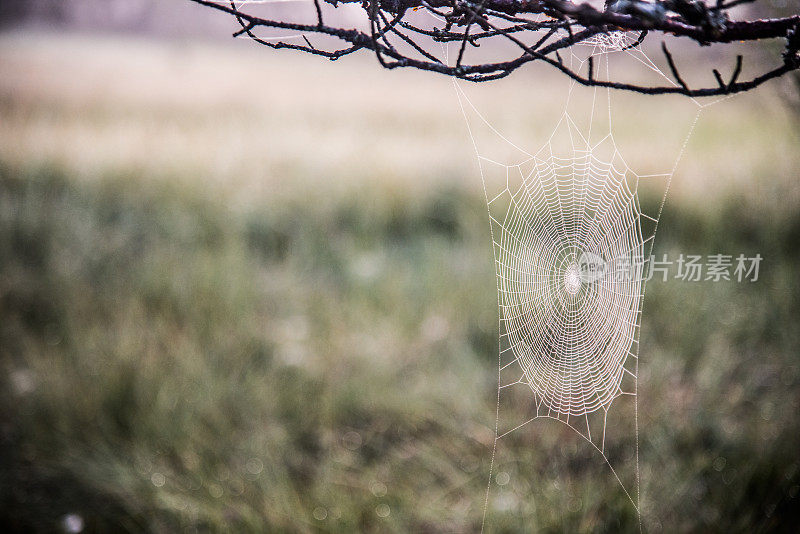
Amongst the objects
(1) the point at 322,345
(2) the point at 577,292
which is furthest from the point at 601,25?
(1) the point at 322,345

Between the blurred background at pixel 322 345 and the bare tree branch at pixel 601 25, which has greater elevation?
the bare tree branch at pixel 601 25

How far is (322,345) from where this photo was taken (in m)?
3.05

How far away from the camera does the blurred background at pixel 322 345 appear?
6.82 feet

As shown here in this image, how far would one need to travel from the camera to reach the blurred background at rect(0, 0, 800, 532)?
81.9 inches

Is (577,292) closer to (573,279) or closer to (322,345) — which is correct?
(573,279)

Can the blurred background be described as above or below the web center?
below

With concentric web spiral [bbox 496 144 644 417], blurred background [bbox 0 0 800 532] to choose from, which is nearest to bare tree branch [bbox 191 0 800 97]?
concentric web spiral [bbox 496 144 644 417]

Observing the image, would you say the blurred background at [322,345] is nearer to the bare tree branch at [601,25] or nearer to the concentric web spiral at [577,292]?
the concentric web spiral at [577,292]

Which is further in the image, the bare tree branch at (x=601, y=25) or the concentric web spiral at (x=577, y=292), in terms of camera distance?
the concentric web spiral at (x=577, y=292)

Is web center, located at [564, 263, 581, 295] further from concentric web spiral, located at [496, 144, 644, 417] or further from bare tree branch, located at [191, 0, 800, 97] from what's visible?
bare tree branch, located at [191, 0, 800, 97]

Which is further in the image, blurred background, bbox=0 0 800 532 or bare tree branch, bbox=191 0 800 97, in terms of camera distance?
blurred background, bbox=0 0 800 532

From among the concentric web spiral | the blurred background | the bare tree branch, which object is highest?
the bare tree branch

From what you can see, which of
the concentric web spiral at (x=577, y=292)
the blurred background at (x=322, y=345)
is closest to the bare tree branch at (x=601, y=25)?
the concentric web spiral at (x=577, y=292)

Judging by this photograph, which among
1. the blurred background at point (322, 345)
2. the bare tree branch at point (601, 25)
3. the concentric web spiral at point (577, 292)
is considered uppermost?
the bare tree branch at point (601, 25)
